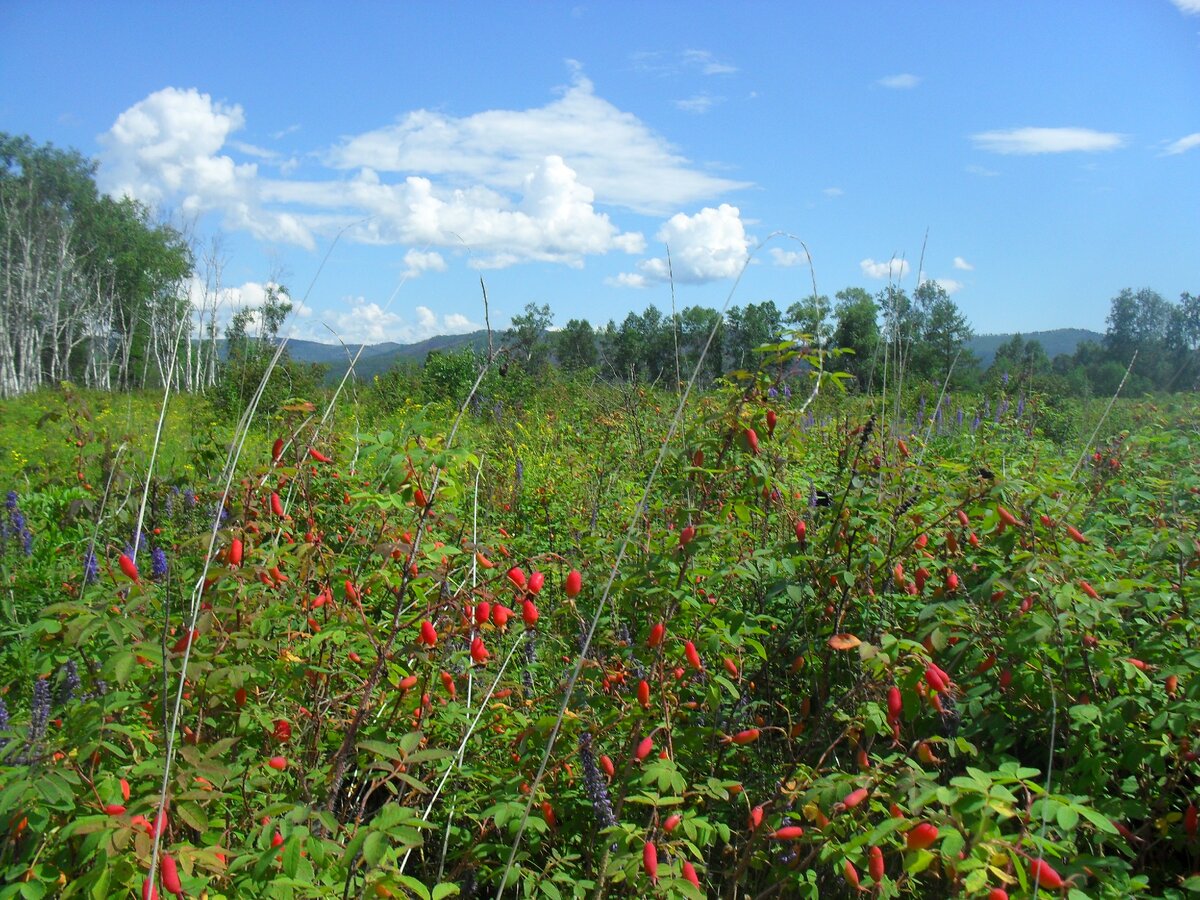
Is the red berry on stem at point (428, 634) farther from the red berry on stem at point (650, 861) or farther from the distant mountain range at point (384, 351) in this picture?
the distant mountain range at point (384, 351)

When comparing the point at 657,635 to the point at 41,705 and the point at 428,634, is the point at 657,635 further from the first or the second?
the point at 41,705

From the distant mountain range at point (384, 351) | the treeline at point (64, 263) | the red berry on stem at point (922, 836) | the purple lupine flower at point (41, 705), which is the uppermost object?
the treeline at point (64, 263)

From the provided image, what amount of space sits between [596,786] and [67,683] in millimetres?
1491

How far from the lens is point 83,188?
1433 inches

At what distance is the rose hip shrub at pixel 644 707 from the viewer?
1324 mm

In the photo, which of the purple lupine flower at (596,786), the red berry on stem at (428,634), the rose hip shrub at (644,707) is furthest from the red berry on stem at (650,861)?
the red berry on stem at (428,634)

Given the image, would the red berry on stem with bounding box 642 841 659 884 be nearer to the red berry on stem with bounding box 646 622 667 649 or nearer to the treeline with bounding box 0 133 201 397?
the red berry on stem with bounding box 646 622 667 649

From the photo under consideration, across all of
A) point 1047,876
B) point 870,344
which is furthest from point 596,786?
point 870,344

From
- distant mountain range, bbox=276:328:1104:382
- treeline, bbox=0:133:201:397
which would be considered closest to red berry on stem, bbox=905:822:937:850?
distant mountain range, bbox=276:328:1104:382

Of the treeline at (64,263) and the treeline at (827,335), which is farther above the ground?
the treeline at (64,263)

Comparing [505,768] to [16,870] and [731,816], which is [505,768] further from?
[16,870]

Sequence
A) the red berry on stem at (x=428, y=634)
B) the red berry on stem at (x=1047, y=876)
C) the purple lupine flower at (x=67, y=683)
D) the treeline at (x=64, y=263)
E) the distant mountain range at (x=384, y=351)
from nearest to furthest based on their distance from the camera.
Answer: the red berry on stem at (x=1047, y=876) < the red berry on stem at (x=428, y=634) < the purple lupine flower at (x=67, y=683) < the distant mountain range at (x=384, y=351) < the treeline at (x=64, y=263)

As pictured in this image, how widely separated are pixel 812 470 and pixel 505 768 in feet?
7.46

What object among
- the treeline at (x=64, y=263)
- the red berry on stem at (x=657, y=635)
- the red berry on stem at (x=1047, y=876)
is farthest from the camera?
the treeline at (x=64, y=263)
